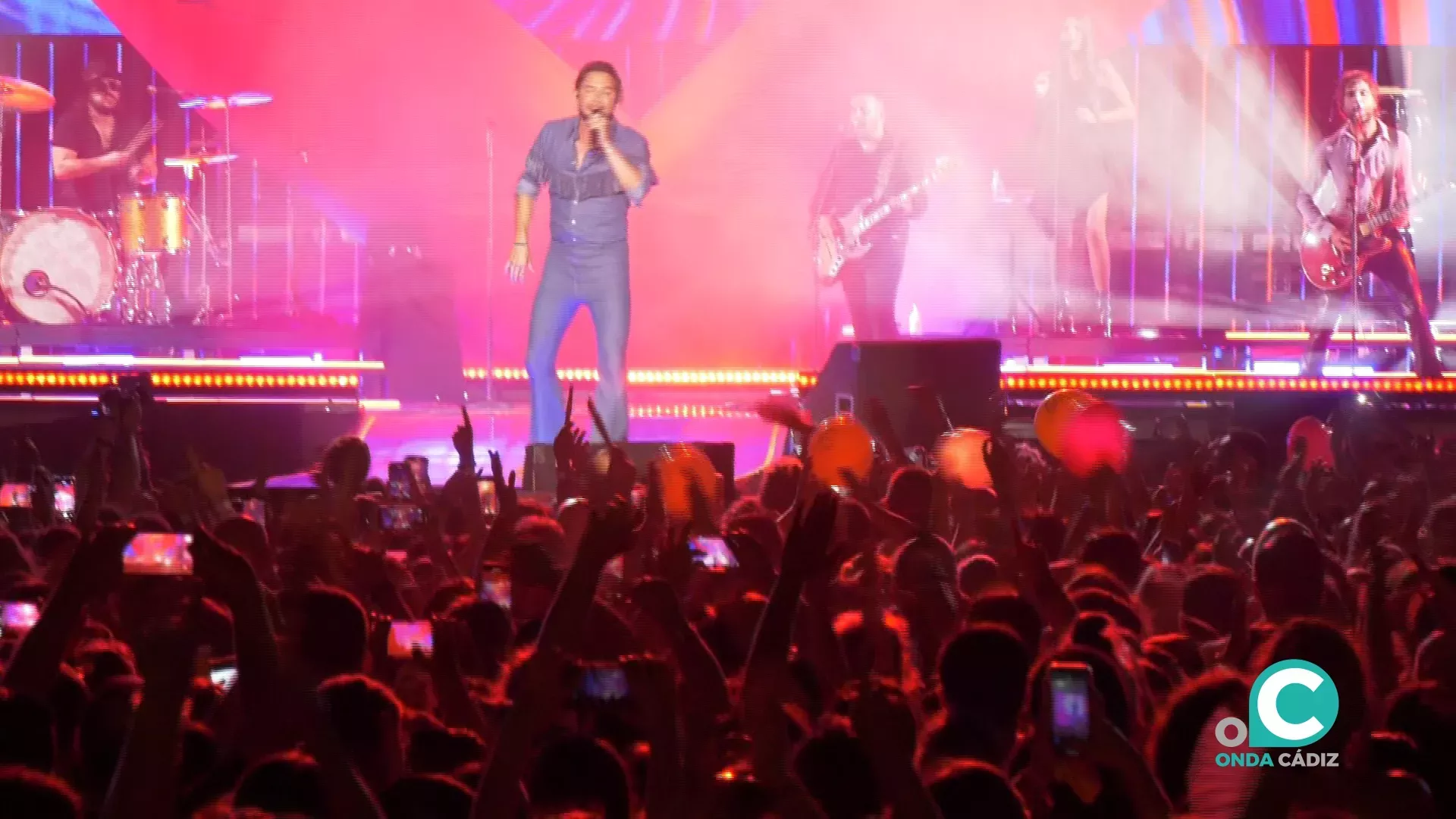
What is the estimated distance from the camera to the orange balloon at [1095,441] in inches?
177

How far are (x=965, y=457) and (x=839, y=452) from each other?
17.0 inches

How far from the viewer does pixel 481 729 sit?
2.08 m

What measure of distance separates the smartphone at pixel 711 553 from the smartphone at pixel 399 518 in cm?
127

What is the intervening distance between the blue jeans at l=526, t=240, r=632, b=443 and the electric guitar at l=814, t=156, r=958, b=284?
5.17m

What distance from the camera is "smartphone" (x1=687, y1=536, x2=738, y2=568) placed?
2.89 m

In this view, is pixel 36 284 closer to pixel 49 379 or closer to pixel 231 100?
pixel 231 100

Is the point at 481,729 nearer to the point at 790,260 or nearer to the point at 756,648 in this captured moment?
the point at 756,648

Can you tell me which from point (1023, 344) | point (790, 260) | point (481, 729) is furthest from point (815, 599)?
point (790, 260)

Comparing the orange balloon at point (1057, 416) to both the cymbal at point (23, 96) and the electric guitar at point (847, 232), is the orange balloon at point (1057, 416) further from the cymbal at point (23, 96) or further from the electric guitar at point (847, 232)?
the cymbal at point (23, 96)

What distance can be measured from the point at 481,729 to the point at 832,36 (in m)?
11.3

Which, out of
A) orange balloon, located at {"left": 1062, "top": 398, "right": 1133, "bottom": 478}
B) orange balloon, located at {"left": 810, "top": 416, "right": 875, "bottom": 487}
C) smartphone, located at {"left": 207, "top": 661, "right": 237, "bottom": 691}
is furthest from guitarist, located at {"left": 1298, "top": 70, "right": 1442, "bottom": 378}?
smartphone, located at {"left": 207, "top": 661, "right": 237, "bottom": 691}

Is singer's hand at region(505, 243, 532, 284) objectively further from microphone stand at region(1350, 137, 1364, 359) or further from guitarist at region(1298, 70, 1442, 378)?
guitarist at region(1298, 70, 1442, 378)

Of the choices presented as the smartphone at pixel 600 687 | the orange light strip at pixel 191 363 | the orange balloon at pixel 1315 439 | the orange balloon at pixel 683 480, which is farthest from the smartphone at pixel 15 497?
the orange balloon at pixel 1315 439

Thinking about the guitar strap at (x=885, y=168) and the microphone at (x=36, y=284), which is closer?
the microphone at (x=36, y=284)
